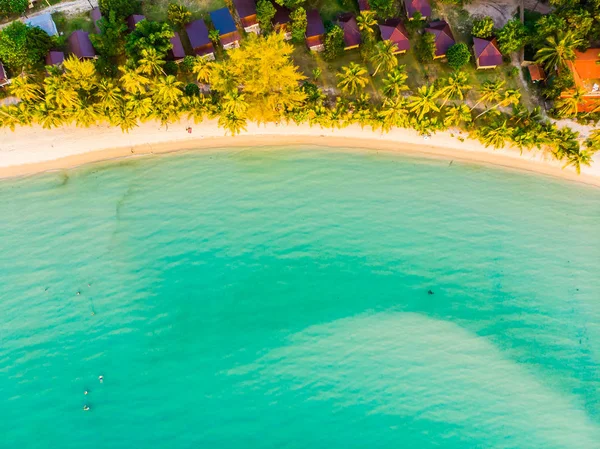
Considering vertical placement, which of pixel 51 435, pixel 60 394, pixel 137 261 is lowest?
pixel 51 435

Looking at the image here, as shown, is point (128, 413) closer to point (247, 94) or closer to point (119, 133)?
point (119, 133)

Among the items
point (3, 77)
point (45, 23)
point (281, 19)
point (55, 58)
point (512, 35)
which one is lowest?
point (512, 35)

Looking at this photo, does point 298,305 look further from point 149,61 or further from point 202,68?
point 149,61

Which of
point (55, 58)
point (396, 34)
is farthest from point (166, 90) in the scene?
point (396, 34)

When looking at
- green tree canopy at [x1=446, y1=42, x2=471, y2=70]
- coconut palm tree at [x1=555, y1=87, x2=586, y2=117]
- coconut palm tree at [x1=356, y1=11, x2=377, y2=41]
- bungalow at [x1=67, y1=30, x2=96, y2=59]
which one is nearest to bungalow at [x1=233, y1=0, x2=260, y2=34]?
coconut palm tree at [x1=356, y1=11, x2=377, y2=41]

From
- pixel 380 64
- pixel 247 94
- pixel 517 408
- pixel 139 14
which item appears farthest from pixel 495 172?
pixel 139 14
